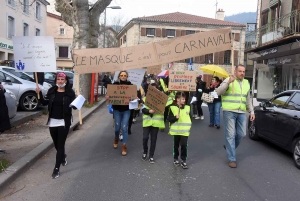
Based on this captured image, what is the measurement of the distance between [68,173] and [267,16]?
67.4 ft

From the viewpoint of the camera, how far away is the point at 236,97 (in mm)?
5848

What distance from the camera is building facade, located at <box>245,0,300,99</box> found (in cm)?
1650

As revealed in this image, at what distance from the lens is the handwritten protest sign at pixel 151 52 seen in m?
6.16

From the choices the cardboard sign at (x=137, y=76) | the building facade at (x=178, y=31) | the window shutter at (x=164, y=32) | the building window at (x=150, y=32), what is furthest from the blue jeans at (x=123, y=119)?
the window shutter at (x=164, y=32)

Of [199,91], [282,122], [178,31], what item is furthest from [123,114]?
[178,31]

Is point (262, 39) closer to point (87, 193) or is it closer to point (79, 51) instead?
point (79, 51)

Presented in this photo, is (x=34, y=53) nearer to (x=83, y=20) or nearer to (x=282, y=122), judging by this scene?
(x=282, y=122)

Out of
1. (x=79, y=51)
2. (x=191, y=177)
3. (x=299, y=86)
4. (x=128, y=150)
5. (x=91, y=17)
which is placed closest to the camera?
(x=191, y=177)

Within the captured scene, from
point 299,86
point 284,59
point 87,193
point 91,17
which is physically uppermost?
point 91,17

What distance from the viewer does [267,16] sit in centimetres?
2198

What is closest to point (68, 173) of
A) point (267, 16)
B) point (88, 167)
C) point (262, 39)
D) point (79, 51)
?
point (88, 167)

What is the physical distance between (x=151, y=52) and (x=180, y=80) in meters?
1.25

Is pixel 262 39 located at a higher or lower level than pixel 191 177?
higher

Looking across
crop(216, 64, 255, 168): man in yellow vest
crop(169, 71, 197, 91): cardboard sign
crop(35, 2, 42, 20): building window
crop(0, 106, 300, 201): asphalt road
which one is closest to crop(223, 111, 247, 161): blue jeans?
crop(216, 64, 255, 168): man in yellow vest
